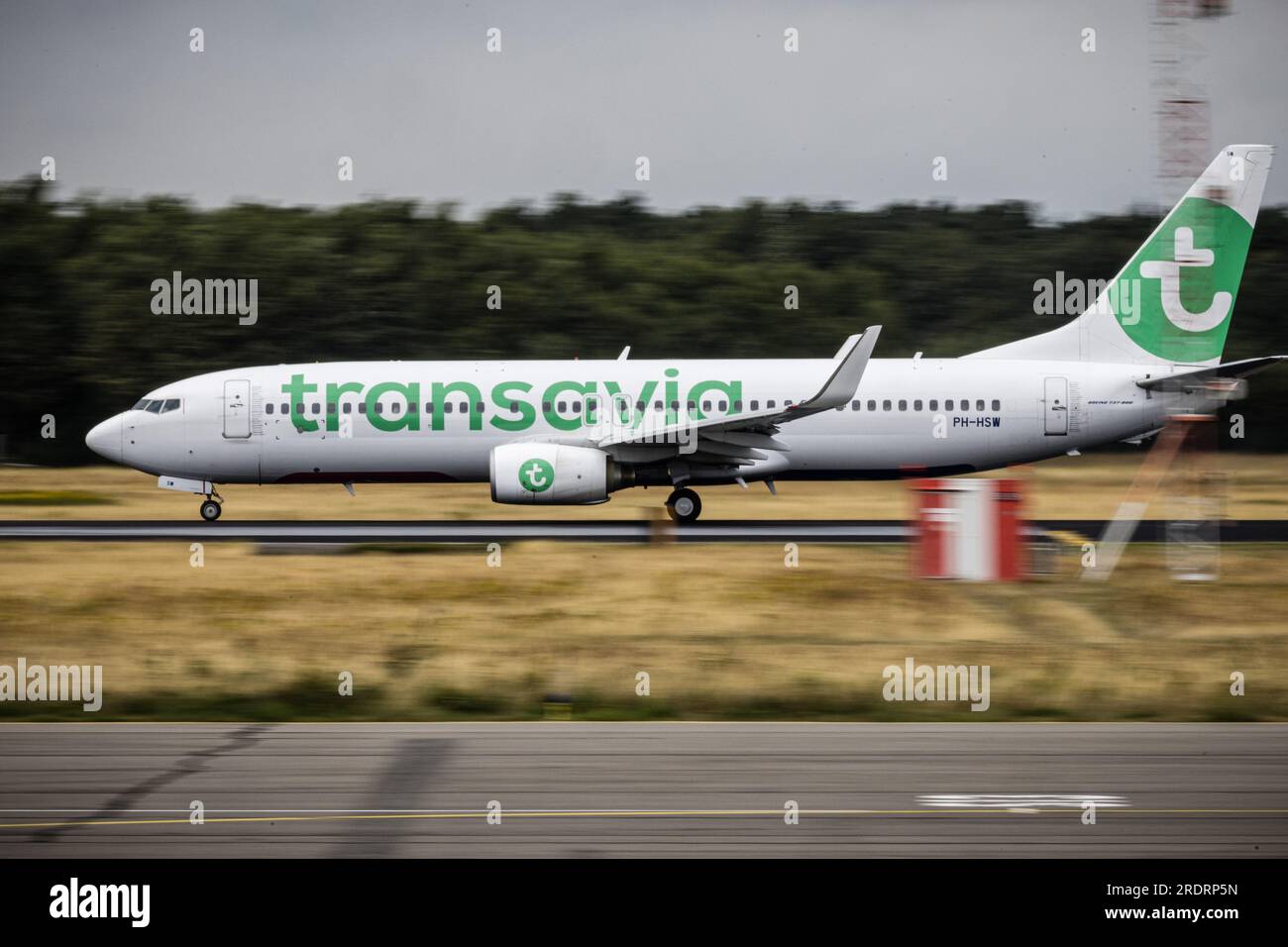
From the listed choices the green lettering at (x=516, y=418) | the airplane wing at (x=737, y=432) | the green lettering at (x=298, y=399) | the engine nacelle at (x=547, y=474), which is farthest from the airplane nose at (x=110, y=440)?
the airplane wing at (x=737, y=432)

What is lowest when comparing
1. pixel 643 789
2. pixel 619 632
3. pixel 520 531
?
pixel 643 789

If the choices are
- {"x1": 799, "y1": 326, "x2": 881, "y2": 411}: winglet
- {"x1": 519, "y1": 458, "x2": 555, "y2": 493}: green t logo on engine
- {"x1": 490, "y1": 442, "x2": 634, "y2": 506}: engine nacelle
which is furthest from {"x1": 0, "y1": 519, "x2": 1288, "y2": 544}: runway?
{"x1": 799, "y1": 326, "x2": 881, "y2": 411}: winglet

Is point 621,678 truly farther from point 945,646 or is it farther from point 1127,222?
point 1127,222

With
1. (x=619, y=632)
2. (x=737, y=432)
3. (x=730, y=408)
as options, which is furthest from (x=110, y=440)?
(x=619, y=632)

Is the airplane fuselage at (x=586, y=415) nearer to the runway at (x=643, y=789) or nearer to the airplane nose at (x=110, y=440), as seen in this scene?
the airplane nose at (x=110, y=440)

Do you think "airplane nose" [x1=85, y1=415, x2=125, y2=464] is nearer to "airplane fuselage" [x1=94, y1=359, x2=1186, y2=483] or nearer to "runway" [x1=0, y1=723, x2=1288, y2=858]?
"airplane fuselage" [x1=94, y1=359, x2=1186, y2=483]

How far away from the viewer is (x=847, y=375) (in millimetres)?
25453

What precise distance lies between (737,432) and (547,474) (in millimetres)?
3800

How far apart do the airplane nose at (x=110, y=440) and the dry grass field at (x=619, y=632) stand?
4918 mm

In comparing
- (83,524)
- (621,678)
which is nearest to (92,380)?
(83,524)

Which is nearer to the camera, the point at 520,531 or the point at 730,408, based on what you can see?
the point at 520,531

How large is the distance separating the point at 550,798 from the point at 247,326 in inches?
1532

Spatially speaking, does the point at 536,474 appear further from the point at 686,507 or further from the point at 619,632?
the point at 619,632

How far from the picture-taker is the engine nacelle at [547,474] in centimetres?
2539
